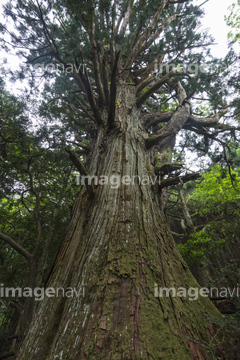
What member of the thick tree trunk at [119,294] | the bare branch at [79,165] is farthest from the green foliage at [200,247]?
the bare branch at [79,165]

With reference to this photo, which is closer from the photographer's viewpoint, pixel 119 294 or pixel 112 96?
pixel 119 294

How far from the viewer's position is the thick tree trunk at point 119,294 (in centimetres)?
94

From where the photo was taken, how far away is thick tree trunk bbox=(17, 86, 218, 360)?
3.09 feet

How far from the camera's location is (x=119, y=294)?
1.12 m

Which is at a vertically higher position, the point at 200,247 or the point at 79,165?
the point at 79,165

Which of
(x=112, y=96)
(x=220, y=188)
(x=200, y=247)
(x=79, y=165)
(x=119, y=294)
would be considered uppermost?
(x=220, y=188)

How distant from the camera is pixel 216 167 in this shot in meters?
7.04

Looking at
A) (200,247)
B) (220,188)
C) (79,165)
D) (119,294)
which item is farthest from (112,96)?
(220,188)

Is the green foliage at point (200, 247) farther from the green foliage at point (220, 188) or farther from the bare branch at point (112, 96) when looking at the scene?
the bare branch at point (112, 96)

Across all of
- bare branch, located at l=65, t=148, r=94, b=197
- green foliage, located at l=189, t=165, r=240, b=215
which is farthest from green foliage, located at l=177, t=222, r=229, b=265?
bare branch, located at l=65, t=148, r=94, b=197

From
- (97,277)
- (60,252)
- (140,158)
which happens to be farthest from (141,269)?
(140,158)

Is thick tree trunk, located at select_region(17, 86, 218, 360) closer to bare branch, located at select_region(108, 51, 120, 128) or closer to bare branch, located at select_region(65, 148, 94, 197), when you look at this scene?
bare branch, located at select_region(65, 148, 94, 197)

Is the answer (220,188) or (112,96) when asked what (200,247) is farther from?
(112,96)

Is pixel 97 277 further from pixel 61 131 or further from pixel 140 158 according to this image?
pixel 61 131
